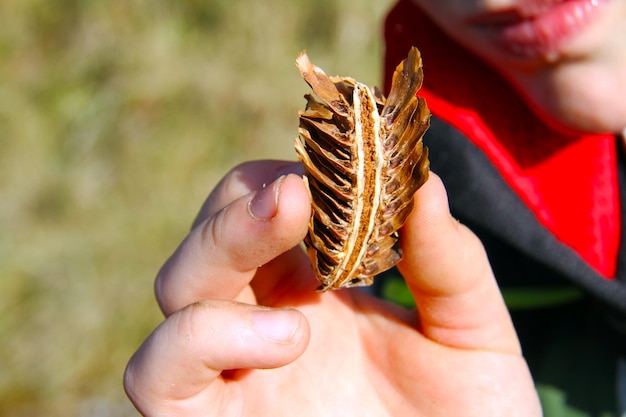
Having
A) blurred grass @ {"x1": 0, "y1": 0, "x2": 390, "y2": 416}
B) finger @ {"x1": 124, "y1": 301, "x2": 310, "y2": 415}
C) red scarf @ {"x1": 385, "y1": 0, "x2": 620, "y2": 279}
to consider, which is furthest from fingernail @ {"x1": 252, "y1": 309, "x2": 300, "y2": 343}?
blurred grass @ {"x1": 0, "y1": 0, "x2": 390, "y2": 416}

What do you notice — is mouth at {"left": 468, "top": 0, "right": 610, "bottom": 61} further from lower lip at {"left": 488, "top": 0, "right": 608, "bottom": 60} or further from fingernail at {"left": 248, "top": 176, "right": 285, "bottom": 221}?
fingernail at {"left": 248, "top": 176, "right": 285, "bottom": 221}

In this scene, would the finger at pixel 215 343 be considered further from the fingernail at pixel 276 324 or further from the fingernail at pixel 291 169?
the fingernail at pixel 291 169

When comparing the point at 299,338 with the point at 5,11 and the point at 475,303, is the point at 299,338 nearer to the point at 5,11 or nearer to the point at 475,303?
the point at 475,303

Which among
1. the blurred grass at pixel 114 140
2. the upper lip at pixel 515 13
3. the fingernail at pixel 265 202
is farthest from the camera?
the blurred grass at pixel 114 140

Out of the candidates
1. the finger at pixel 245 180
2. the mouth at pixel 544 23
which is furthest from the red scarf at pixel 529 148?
the finger at pixel 245 180

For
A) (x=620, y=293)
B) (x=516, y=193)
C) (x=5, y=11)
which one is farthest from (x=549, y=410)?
(x=5, y=11)

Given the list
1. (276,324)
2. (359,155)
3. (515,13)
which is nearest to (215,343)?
(276,324)

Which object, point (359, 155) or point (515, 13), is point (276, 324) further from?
point (515, 13)
